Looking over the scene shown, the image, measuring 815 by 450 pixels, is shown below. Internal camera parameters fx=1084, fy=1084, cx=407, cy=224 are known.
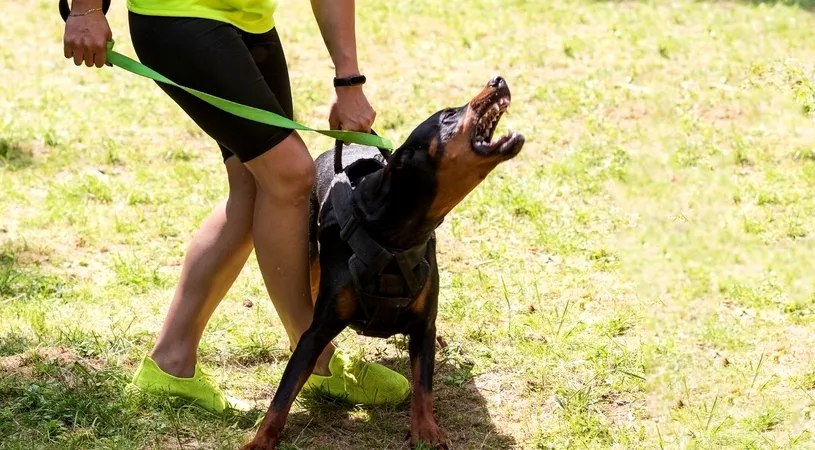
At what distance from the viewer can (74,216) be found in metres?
6.38

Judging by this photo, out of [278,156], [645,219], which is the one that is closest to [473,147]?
[278,156]

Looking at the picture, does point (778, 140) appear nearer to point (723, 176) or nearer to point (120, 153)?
point (723, 176)

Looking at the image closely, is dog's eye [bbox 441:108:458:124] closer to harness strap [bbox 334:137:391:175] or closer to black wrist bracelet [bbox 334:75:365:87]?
black wrist bracelet [bbox 334:75:365:87]

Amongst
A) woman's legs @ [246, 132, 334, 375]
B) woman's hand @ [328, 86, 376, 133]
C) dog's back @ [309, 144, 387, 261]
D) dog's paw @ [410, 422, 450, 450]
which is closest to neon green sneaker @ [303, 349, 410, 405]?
woman's legs @ [246, 132, 334, 375]

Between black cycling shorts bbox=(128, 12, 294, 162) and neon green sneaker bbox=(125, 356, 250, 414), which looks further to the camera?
neon green sneaker bbox=(125, 356, 250, 414)

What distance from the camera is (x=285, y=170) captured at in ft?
12.6

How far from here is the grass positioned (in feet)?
14.3

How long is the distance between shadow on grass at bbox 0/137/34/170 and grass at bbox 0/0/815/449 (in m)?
0.02

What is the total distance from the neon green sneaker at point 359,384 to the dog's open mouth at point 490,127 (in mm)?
1268

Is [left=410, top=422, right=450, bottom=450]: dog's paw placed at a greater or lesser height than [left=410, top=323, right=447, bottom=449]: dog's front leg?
lesser

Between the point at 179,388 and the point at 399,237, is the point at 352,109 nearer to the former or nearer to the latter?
the point at 399,237

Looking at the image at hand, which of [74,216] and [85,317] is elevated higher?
[74,216]

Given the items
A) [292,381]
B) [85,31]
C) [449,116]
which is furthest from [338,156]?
[85,31]

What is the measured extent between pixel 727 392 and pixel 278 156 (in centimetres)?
217
